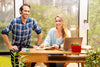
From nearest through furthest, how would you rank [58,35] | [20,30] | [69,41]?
1. [69,41]
2. [58,35]
3. [20,30]

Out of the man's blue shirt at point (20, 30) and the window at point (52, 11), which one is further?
the window at point (52, 11)

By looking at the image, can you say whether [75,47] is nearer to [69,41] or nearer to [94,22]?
[69,41]

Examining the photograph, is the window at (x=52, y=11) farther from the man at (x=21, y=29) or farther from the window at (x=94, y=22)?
the man at (x=21, y=29)

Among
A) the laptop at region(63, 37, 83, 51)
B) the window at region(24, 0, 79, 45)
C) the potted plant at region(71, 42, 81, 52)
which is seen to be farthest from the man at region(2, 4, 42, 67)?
the potted plant at region(71, 42, 81, 52)

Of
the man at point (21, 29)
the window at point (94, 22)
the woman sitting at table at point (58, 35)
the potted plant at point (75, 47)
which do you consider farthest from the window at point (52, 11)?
the potted plant at point (75, 47)

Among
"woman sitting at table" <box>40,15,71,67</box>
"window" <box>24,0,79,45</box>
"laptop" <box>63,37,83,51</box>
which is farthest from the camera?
"window" <box>24,0,79,45</box>

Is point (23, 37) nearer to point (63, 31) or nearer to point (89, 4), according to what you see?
point (63, 31)

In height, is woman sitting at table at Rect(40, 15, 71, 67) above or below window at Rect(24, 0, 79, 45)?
below

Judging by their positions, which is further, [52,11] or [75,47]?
[52,11]

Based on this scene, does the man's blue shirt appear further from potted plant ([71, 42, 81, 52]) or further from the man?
potted plant ([71, 42, 81, 52])

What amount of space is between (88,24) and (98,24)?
40 cm

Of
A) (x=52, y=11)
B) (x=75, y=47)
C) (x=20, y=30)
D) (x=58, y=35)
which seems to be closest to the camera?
(x=75, y=47)

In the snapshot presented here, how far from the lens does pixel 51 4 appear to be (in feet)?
15.0

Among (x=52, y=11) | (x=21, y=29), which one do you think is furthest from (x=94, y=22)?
(x=21, y=29)
